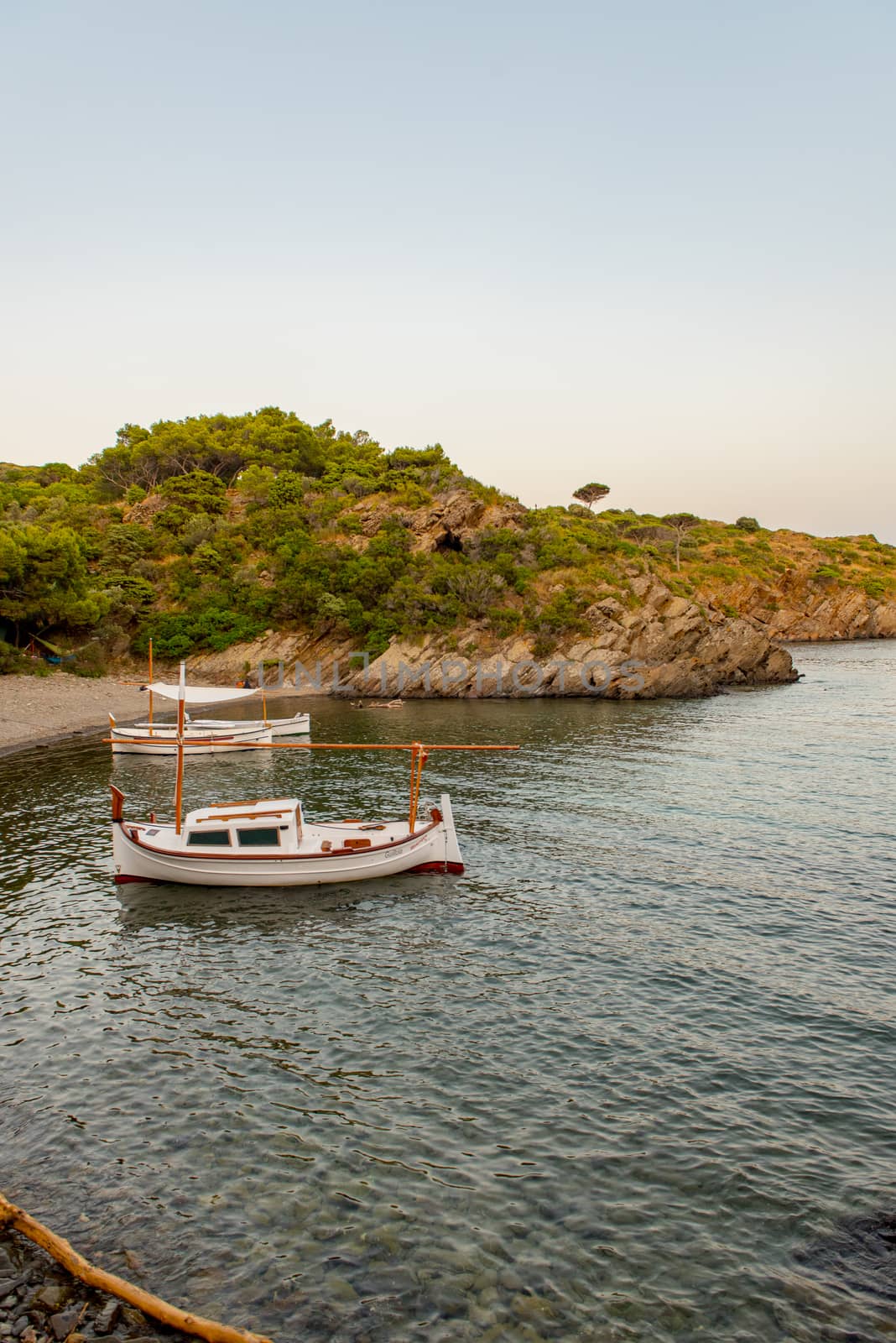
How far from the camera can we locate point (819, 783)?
149 ft

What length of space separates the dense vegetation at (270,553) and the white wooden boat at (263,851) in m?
57.0

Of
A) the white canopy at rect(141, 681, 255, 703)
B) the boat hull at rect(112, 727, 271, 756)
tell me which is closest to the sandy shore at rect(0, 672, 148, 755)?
the boat hull at rect(112, 727, 271, 756)

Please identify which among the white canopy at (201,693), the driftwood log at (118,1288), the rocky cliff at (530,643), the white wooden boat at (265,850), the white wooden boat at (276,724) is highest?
the rocky cliff at (530,643)

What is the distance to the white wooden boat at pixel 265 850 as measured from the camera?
98.1 ft

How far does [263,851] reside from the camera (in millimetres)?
30016

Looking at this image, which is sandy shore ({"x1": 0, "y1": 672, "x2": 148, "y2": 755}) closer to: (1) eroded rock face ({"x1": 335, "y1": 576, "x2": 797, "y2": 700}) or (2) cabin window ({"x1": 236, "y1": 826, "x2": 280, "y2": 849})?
(1) eroded rock face ({"x1": 335, "y1": 576, "x2": 797, "y2": 700})

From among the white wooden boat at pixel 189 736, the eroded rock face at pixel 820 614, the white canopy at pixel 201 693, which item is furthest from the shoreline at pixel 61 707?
the eroded rock face at pixel 820 614

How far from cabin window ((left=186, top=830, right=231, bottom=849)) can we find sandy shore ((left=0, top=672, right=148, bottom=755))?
31684mm

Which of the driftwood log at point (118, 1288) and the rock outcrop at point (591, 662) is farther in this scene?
the rock outcrop at point (591, 662)

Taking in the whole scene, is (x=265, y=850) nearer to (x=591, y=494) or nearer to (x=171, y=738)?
(x=171, y=738)

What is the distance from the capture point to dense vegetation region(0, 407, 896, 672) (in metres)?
89.9

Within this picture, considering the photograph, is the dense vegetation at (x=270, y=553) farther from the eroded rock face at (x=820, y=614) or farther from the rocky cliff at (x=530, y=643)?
the eroded rock face at (x=820, y=614)

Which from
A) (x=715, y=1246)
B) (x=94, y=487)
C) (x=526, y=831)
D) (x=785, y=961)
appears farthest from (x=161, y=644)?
(x=715, y=1246)

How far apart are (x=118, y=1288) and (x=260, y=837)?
1960 centimetres
